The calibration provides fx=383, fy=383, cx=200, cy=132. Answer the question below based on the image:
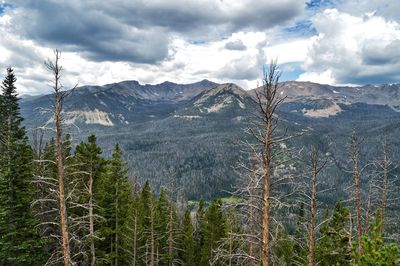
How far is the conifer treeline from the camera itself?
17938mm

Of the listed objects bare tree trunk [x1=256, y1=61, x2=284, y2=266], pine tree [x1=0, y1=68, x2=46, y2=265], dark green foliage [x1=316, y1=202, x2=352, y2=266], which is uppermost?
bare tree trunk [x1=256, y1=61, x2=284, y2=266]

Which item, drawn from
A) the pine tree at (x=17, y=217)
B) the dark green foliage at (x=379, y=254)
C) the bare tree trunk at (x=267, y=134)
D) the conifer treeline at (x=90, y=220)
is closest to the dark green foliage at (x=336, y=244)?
the conifer treeline at (x=90, y=220)

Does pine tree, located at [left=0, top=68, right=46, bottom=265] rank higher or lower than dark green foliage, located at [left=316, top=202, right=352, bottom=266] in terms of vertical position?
higher

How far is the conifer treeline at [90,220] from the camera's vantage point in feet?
58.9

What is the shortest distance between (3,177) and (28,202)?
2580mm

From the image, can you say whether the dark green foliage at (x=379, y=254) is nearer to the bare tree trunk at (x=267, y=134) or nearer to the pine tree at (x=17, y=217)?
the bare tree trunk at (x=267, y=134)

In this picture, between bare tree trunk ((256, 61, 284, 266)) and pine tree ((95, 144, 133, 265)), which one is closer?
bare tree trunk ((256, 61, 284, 266))

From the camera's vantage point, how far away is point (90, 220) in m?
30.2

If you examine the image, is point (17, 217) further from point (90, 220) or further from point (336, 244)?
point (336, 244)

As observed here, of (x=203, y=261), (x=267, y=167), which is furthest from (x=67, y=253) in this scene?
(x=203, y=261)

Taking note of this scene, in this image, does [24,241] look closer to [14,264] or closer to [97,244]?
[14,264]

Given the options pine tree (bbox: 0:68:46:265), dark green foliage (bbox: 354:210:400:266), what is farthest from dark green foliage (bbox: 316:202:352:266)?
pine tree (bbox: 0:68:46:265)

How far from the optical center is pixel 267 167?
13.1m

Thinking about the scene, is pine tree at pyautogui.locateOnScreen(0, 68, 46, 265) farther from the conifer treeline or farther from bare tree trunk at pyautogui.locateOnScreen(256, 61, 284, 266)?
bare tree trunk at pyautogui.locateOnScreen(256, 61, 284, 266)
